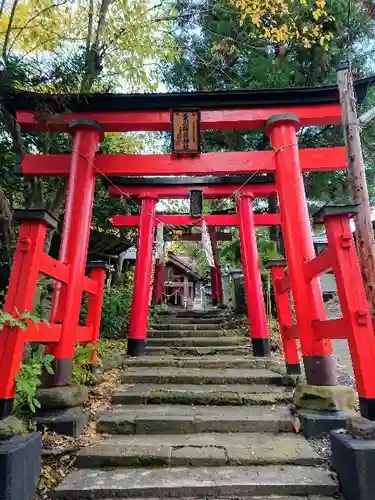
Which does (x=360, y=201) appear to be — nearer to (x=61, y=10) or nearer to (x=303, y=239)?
Result: (x=303, y=239)

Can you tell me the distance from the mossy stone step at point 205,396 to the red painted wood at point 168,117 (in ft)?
11.9

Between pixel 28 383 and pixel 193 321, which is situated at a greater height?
pixel 193 321

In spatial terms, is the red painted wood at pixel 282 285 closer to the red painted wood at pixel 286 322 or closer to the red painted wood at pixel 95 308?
the red painted wood at pixel 286 322

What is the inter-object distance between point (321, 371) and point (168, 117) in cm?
380

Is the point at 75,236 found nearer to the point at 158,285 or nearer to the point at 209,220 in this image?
the point at 209,220

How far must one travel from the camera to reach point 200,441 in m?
3.55

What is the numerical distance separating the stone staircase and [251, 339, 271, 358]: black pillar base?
26.2 inches

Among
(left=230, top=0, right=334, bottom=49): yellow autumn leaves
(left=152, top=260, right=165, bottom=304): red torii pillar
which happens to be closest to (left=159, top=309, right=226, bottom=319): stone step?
(left=152, top=260, right=165, bottom=304): red torii pillar

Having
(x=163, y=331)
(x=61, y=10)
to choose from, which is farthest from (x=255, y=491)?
(x=61, y=10)

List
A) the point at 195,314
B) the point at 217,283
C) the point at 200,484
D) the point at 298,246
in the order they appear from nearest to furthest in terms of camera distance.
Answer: the point at 200,484 < the point at 298,246 < the point at 195,314 < the point at 217,283

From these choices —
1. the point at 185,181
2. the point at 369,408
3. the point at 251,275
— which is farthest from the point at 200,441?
the point at 185,181

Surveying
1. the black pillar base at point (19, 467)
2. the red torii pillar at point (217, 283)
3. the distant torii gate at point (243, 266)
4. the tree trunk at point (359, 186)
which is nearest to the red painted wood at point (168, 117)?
the tree trunk at point (359, 186)

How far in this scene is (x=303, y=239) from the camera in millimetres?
4262

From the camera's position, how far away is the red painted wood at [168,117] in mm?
4840
